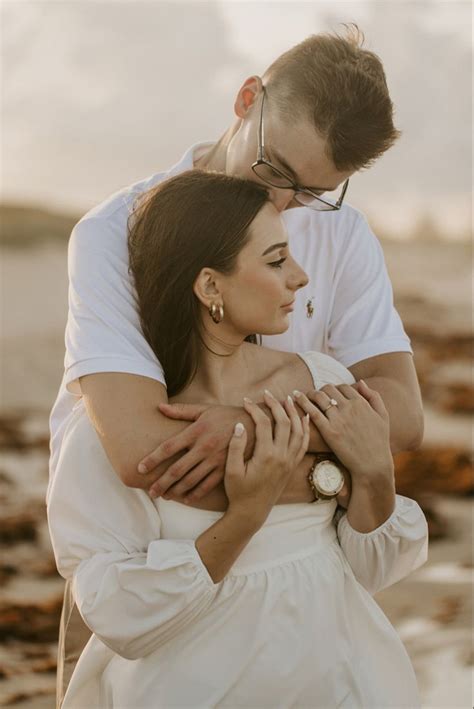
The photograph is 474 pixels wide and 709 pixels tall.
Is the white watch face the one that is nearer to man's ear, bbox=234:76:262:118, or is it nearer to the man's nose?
the man's nose

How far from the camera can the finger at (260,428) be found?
2193mm

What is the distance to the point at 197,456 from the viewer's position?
2186 millimetres

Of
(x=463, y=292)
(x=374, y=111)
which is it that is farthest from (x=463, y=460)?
(x=374, y=111)

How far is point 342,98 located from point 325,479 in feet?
3.02

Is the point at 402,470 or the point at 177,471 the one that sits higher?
the point at 177,471

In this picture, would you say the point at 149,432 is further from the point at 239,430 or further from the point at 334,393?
the point at 334,393

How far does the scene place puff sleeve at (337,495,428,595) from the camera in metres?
2.33

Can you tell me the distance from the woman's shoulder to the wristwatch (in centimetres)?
19

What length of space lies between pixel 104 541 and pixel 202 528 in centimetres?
20

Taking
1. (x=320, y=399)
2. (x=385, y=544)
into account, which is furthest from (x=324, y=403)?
(x=385, y=544)

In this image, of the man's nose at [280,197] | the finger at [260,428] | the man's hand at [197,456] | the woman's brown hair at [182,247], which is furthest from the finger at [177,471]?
the man's nose at [280,197]

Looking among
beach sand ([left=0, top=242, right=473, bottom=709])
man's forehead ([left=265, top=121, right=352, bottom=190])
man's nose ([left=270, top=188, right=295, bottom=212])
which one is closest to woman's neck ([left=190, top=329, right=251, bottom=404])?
man's nose ([left=270, top=188, right=295, bottom=212])

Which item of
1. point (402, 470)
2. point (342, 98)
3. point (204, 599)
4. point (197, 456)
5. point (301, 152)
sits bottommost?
point (402, 470)

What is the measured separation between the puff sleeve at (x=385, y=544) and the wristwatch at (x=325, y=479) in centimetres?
12
